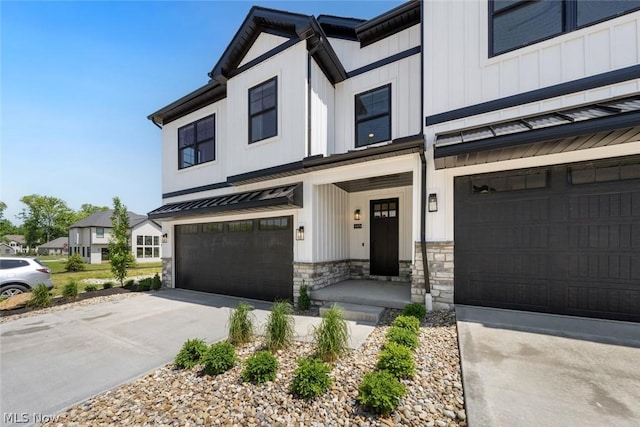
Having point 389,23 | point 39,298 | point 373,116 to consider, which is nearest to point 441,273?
point 373,116

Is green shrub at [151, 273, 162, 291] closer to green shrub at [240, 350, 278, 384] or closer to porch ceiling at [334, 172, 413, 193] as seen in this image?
porch ceiling at [334, 172, 413, 193]

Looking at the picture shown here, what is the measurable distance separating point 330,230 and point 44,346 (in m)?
6.33

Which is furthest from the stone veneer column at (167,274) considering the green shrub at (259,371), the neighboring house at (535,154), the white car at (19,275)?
the neighboring house at (535,154)

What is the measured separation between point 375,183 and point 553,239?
418cm

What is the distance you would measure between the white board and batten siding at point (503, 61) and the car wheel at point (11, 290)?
45.0 ft

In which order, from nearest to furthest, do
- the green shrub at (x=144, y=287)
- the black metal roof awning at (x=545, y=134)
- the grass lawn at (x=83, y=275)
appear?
1. the black metal roof awning at (x=545, y=134)
2. the green shrub at (x=144, y=287)
3. the grass lawn at (x=83, y=275)

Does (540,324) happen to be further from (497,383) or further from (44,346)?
(44,346)

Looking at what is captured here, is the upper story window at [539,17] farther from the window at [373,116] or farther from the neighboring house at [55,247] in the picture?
the neighboring house at [55,247]

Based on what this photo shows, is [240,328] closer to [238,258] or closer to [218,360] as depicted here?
[218,360]

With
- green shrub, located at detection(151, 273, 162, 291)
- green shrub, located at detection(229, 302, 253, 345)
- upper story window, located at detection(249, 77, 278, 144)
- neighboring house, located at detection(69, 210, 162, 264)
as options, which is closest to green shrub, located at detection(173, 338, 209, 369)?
green shrub, located at detection(229, 302, 253, 345)

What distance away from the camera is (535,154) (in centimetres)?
450

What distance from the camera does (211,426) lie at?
8.29ft

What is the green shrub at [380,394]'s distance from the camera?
246 cm

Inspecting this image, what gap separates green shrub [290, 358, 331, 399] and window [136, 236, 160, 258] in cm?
2974
